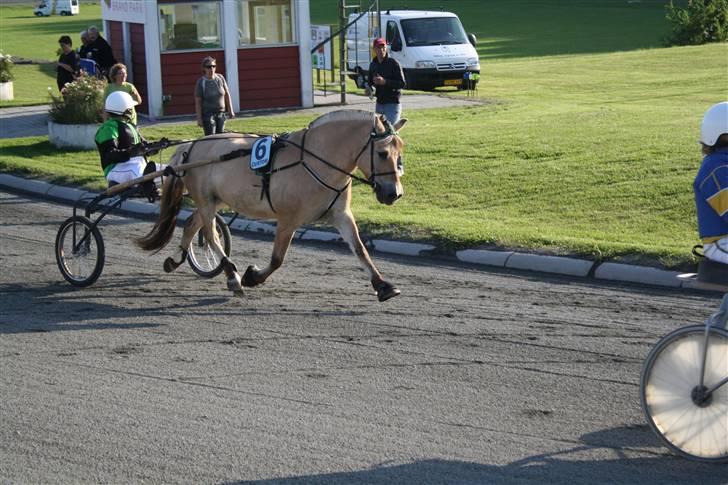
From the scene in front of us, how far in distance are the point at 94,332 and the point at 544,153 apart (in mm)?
9216

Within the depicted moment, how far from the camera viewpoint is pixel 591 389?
753 cm

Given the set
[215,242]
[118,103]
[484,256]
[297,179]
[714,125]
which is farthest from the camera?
[484,256]

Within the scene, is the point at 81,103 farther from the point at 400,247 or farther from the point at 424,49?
the point at 424,49

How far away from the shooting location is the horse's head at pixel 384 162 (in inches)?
363

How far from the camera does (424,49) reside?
99.0 ft

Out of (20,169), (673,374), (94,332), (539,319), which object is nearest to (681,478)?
(673,374)

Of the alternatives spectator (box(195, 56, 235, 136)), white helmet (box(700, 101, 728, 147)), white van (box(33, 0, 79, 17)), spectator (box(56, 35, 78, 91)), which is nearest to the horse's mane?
white helmet (box(700, 101, 728, 147))

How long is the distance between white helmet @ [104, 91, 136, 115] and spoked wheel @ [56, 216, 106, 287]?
3.76ft

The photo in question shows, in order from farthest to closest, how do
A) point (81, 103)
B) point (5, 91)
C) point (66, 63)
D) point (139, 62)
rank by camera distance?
point (5, 91)
point (139, 62)
point (66, 63)
point (81, 103)

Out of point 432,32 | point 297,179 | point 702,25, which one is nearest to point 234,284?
point 297,179

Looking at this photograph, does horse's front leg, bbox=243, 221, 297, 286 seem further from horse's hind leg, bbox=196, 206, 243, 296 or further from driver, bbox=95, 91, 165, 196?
driver, bbox=95, 91, 165, 196

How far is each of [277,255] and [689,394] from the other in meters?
4.75

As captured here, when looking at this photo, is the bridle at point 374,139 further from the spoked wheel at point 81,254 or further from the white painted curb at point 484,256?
the spoked wheel at point 81,254

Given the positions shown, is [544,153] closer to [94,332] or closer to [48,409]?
[94,332]
